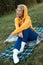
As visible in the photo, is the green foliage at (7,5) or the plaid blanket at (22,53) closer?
the plaid blanket at (22,53)

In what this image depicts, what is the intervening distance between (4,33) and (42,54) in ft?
6.53

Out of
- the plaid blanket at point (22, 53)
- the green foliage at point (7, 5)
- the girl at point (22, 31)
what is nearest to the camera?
the plaid blanket at point (22, 53)

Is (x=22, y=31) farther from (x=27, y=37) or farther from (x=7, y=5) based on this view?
(x=7, y=5)

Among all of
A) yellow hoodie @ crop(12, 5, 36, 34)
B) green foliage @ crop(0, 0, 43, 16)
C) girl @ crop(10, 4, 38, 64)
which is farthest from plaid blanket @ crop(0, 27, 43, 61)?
green foliage @ crop(0, 0, 43, 16)

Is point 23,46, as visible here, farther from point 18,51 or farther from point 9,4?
point 9,4

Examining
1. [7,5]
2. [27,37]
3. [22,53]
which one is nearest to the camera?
[22,53]

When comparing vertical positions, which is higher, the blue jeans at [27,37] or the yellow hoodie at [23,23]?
the yellow hoodie at [23,23]

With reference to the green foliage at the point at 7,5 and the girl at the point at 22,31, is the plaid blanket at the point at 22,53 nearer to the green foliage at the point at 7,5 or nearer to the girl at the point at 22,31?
the girl at the point at 22,31

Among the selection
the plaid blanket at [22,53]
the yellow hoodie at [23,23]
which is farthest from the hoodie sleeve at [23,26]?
the plaid blanket at [22,53]

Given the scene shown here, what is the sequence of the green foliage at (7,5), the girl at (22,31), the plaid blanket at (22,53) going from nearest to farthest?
the plaid blanket at (22,53)
the girl at (22,31)
the green foliage at (7,5)

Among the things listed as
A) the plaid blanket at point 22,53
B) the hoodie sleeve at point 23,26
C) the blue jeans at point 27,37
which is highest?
the hoodie sleeve at point 23,26

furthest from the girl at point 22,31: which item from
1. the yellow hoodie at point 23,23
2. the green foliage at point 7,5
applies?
the green foliage at point 7,5

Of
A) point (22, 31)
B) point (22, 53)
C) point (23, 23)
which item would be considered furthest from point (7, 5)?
point (22, 53)

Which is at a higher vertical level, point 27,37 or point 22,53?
point 27,37
